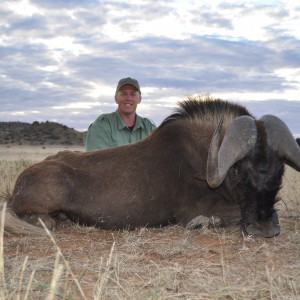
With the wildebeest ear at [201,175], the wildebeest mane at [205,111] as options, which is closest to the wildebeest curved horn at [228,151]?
the wildebeest ear at [201,175]

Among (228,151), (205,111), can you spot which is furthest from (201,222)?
(205,111)

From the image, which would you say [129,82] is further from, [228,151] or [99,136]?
[228,151]

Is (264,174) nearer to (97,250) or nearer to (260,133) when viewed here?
(260,133)

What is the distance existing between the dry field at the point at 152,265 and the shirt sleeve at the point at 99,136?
2.64 metres

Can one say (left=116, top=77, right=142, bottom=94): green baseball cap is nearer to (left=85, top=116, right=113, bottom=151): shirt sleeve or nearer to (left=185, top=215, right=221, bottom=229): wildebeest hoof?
(left=85, top=116, right=113, bottom=151): shirt sleeve

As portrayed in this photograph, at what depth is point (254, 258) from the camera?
4.18 m

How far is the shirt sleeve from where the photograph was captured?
27.8 feet

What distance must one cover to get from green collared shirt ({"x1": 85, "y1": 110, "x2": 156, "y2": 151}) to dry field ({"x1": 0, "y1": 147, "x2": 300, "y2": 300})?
8.76 feet

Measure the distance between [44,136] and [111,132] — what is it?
155 feet

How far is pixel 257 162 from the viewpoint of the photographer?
5090 mm

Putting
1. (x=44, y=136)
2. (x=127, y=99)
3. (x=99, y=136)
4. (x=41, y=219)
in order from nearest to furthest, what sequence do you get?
(x=41, y=219)
(x=99, y=136)
(x=127, y=99)
(x=44, y=136)

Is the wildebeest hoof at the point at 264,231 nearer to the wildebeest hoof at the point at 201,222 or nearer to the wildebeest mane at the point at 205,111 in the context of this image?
the wildebeest hoof at the point at 201,222

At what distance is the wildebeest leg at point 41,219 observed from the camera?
5.77m

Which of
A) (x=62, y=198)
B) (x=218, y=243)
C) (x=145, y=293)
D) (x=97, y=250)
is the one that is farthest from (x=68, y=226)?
(x=145, y=293)
